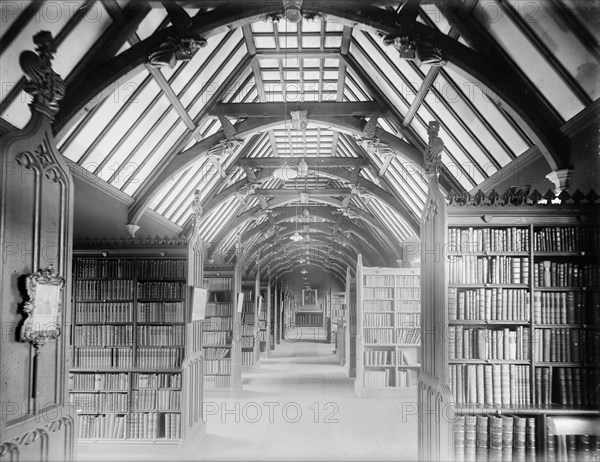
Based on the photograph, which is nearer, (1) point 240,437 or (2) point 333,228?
(1) point 240,437

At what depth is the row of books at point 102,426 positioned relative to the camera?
24.1 ft

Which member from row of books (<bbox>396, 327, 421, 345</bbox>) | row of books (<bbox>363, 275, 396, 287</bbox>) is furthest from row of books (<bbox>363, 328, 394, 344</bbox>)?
row of books (<bbox>363, 275, 396, 287</bbox>)

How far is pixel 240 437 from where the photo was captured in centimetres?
815

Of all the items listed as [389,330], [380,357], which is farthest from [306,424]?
[389,330]

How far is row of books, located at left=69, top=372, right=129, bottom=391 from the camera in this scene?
24.2 ft

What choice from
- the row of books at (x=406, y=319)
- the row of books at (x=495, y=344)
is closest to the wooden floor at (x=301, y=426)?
the row of books at (x=406, y=319)

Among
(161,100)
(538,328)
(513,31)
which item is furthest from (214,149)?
(538,328)

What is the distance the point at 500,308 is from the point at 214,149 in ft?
20.4

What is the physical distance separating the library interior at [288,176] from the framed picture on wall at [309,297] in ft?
83.5

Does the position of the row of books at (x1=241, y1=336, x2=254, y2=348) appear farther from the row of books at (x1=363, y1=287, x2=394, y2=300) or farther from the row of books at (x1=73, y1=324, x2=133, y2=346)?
the row of books at (x1=73, y1=324, x2=133, y2=346)

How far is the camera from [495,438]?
16.5 feet

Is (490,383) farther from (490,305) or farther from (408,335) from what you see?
(408,335)

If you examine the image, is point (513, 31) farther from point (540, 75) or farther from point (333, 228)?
point (333, 228)

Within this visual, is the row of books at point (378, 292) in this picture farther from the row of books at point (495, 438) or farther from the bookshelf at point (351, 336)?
the row of books at point (495, 438)
